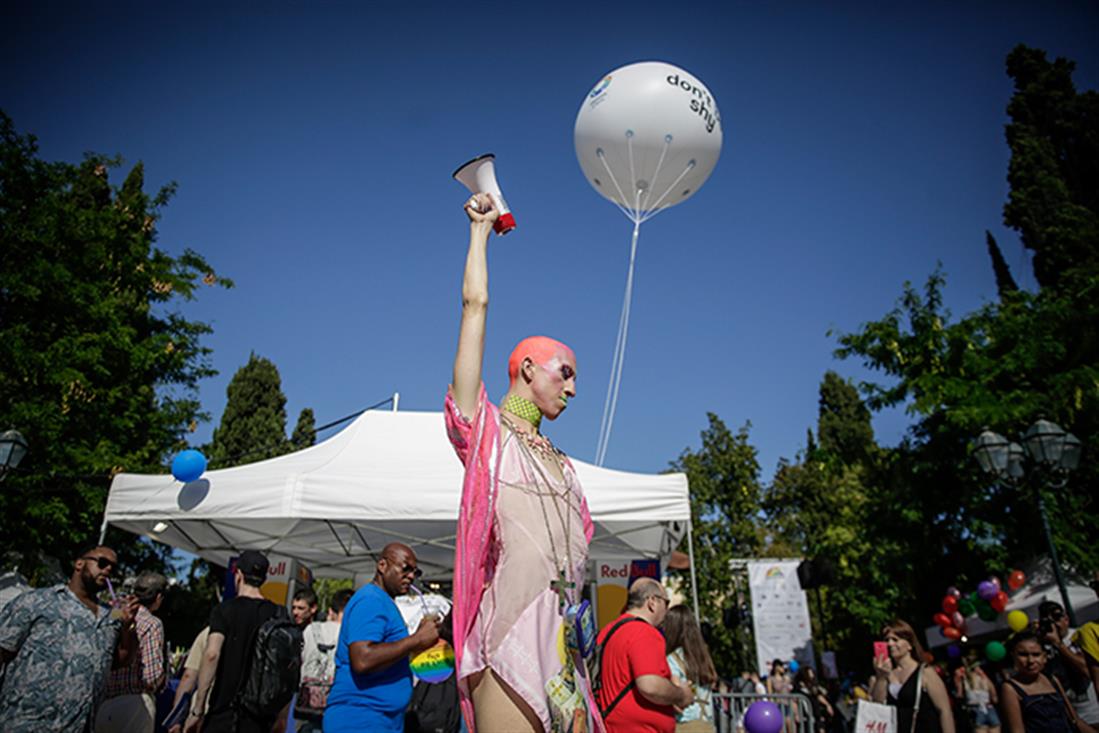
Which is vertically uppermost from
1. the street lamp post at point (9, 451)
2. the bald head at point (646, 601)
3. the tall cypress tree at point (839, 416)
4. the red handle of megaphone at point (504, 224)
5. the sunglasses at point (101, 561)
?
the tall cypress tree at point (839, 416)

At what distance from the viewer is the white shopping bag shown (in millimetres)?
4457

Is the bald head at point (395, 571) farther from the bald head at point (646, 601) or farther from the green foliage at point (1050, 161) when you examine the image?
the green foliage at point (1050, 161)

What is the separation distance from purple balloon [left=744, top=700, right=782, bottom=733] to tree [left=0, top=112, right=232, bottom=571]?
1049cm

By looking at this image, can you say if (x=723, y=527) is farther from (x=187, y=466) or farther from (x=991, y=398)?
(x=187, y=466)

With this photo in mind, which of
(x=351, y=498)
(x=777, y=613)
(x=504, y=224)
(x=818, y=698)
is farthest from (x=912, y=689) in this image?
(x=777, y=613)

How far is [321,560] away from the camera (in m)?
9.87

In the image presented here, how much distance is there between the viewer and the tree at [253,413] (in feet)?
89.6

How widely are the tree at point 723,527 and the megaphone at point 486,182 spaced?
16.8m

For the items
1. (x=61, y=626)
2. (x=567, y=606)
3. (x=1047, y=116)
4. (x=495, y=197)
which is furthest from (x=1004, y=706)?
(x=1047, y=116)

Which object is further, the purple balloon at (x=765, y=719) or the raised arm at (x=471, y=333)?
the purple balloon at (x=765, y=719)

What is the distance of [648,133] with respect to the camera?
212 inches

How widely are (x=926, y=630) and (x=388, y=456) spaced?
15230 mm

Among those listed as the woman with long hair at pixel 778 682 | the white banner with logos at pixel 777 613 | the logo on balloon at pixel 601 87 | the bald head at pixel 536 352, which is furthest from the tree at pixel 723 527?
the bald head at pixel 536 352

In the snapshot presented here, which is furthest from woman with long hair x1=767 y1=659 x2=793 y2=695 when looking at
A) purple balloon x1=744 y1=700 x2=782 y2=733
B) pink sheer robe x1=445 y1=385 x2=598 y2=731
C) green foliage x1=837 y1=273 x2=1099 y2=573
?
pink sheer robe x1=445 y1=385 x2=598 y2=731
